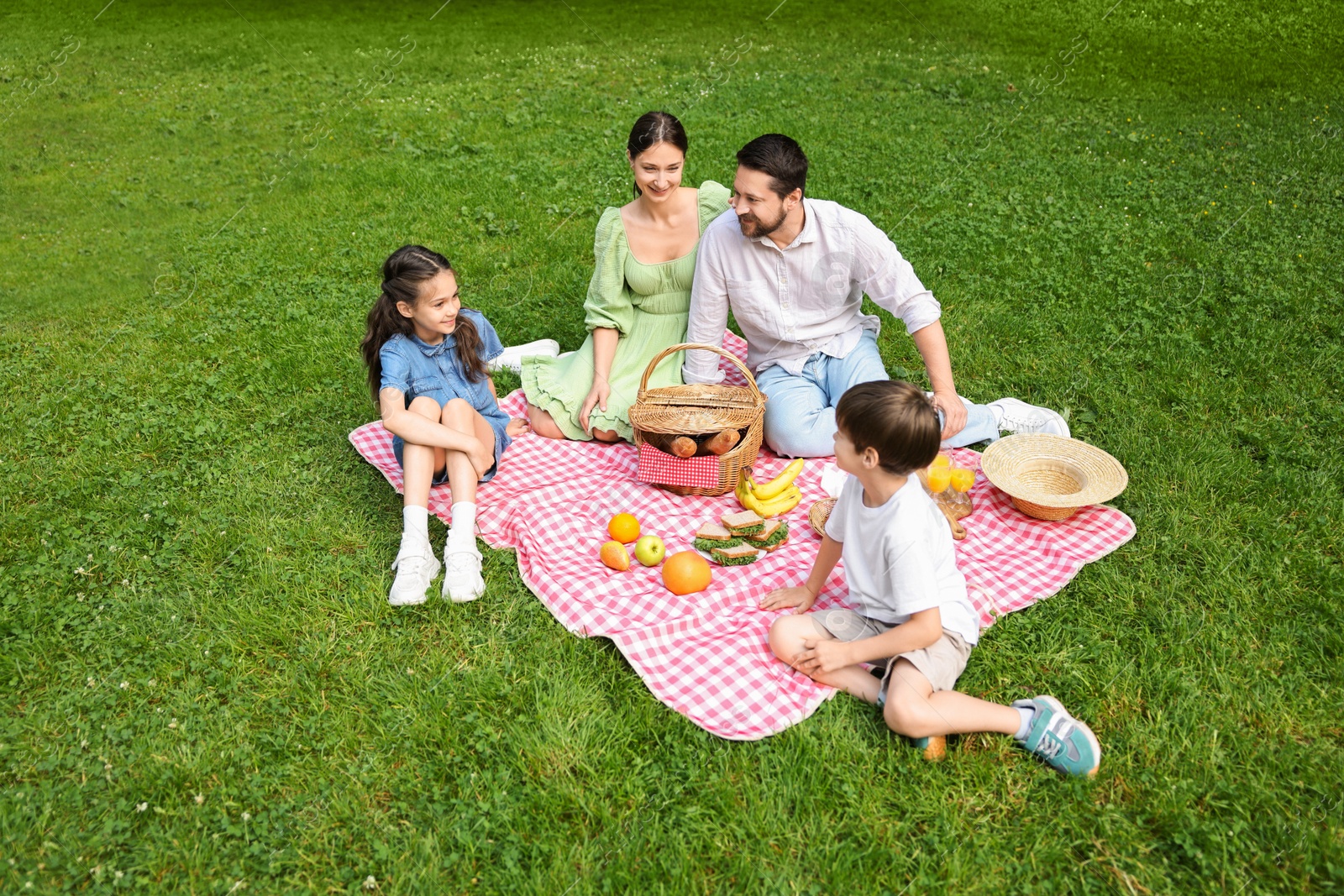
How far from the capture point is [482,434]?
4.97 metres

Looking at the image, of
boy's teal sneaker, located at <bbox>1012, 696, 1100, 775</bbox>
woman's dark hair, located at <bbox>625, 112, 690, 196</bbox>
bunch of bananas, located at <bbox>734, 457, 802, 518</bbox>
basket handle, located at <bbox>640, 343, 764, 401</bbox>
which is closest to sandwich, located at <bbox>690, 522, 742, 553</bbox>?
bunch of bananas, located at <bbox>734, 457, 802, 518</bbox>

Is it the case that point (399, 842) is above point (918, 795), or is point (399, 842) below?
below

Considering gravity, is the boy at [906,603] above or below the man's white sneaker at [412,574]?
above

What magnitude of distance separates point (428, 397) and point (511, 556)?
3.01 ft

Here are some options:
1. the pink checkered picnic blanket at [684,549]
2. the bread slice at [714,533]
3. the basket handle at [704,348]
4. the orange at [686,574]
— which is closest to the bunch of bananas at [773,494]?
the pink checkered picnic blanket at [684,549]

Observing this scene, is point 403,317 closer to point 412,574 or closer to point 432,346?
point 432,346

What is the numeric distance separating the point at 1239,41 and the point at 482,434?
13.5 metres

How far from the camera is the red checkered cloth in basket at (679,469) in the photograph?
4.87 metres

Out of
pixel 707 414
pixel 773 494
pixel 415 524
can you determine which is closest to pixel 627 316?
pixel 707 414

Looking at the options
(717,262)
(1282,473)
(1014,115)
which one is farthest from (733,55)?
(1282,473)

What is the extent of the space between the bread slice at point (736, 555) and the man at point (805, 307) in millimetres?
948

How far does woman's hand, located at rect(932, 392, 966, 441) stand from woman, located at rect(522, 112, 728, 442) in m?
1.56

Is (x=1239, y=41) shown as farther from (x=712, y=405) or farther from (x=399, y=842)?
(x=399, y=842)

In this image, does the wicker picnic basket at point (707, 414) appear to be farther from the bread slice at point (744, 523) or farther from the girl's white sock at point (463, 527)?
the girl's white sock at point (463, 527)
